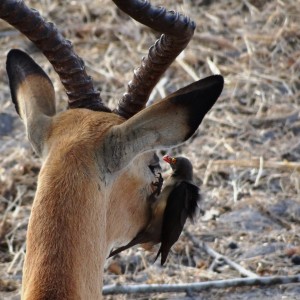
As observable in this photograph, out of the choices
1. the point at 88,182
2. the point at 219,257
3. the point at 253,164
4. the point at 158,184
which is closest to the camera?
the point at 88,182

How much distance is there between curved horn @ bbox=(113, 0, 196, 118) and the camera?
4262 mm

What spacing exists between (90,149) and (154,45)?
0.76m

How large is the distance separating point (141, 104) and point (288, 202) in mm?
3277

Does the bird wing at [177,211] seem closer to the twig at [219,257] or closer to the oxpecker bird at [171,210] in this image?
the oxpecker bird at [171,210]

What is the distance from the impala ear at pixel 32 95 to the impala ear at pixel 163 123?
1.32 feet

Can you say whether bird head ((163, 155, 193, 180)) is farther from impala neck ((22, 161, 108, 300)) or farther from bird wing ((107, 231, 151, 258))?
impala neck ((22, 161, 108, 300))

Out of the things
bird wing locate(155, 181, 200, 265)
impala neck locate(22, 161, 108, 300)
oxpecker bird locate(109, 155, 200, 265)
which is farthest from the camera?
bird wing locate(155, 181, 200, 265)

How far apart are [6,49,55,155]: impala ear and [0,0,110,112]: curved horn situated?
14 centimetres

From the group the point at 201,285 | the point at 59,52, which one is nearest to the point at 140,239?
the point at 59,52

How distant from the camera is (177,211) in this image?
5.12m

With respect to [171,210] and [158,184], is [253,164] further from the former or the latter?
[158,184]

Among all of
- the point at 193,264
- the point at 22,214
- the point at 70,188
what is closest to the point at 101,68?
the point at 22,214

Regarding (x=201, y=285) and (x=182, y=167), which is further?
(x=201, y=285)

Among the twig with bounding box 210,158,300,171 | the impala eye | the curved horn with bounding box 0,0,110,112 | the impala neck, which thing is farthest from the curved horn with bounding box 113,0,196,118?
the twig with bounding box 210,158,300,171
